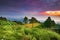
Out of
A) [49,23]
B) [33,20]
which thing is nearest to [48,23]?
[49,23]

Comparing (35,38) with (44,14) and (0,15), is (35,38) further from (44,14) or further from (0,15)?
(0,15)

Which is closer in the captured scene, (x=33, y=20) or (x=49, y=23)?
(x=49, y=23)

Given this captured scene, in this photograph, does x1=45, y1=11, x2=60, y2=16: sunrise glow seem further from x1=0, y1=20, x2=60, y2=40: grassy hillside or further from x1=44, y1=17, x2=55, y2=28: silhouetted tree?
x1=0, y1=20, x2=60, y2=40: grassy hillside

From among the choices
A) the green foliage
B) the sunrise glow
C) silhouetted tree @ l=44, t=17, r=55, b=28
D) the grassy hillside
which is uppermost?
the sunrise glow

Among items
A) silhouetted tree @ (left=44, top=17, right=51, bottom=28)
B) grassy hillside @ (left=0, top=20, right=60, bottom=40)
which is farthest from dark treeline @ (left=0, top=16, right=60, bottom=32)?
grassy hillside @ (left=0, top=20, right=60, bottom=40)

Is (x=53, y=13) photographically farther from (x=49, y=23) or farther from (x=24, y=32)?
(x=24, y=32)

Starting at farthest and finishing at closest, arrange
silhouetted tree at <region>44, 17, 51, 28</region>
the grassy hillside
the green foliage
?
the green foliage < silhouetted tree at <region>44, 17, 51, 28</region> < the grassy hillside

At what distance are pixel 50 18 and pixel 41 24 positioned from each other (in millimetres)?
224

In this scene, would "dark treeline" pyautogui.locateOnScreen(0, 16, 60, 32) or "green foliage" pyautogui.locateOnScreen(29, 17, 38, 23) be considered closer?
"dark treeline" pyautogui.locateOnScreen(0, 16, 60, 32)

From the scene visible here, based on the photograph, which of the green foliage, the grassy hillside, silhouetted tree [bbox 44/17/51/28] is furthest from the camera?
the green foliage

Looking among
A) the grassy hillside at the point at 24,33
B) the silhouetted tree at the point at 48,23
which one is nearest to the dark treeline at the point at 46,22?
the silhouetted tree at the point at 48,23

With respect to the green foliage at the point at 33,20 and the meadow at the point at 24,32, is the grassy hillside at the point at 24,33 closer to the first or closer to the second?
the meadow at the point at 24,32

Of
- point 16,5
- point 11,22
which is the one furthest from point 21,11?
point 11,22

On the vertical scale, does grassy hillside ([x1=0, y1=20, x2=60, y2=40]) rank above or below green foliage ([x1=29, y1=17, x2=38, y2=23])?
below
